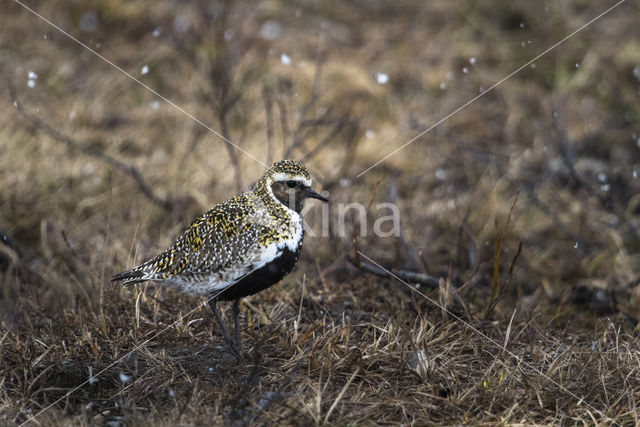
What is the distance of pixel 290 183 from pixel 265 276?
54 centimetres

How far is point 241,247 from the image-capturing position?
3.30 meters

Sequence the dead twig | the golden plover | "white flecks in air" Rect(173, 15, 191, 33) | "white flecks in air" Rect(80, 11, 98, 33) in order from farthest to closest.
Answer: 1. "white flecks in air" Rect(173, 15, 191, 33)
2. "white flecks in air" Rect(80, 11, 98, 33)
3. the dead twig
4. the golden plover

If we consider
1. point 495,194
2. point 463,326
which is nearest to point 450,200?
point 495,194

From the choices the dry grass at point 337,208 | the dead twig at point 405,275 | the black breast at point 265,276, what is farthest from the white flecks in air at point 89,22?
the black breast at point 265,276

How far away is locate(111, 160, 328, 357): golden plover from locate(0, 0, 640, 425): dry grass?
13.9 inches

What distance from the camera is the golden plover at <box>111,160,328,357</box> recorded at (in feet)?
10.8

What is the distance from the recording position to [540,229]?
20.1ft

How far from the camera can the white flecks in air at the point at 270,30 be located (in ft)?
27.8

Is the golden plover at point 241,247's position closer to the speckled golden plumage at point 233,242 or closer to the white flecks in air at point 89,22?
the speckled golden plumage at point 233,242

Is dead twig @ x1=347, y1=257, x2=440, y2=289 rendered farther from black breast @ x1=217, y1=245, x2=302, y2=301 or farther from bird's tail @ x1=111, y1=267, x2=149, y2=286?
bird's tail @ x1=111, y1=267, x2=149, y2=286

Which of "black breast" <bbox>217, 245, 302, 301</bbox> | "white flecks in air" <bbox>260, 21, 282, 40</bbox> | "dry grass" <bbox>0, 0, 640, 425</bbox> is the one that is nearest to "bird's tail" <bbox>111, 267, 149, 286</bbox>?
"dry grass" <bbox>0, 0, 640, 425</bbox>

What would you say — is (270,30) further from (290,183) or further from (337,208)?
(290,183)

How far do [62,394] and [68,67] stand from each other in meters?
5.15

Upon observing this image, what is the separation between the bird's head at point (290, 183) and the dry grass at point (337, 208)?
76 cm
